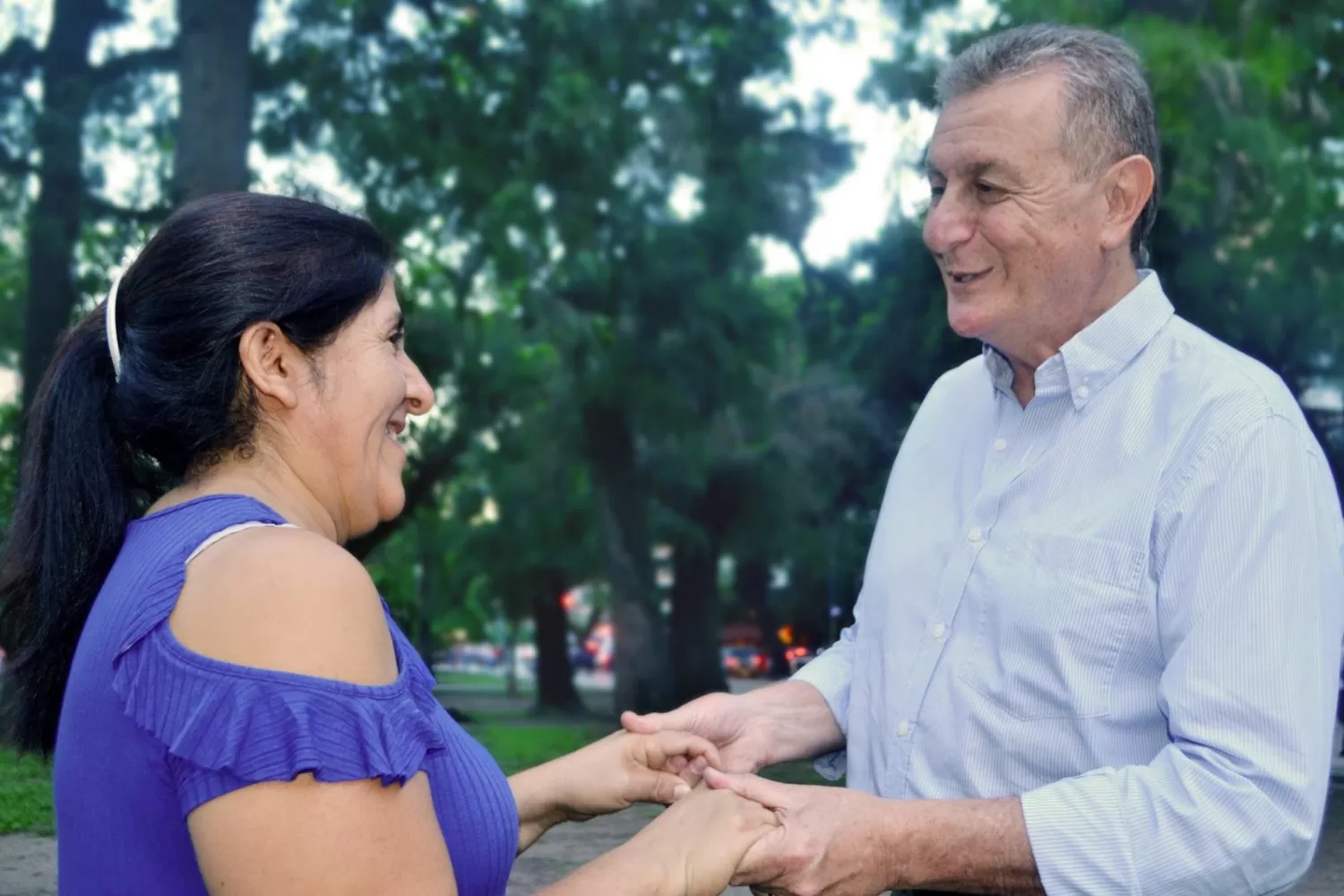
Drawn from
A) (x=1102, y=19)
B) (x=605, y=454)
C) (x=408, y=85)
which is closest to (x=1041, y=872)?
(x=1102, y=19)

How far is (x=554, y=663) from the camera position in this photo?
32562 millimetres

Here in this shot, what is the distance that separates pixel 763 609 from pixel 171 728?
35.7m

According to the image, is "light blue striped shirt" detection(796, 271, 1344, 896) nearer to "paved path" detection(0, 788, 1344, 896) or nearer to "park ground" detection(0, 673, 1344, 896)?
"park ground" detection(0, 673, 1344, 896)

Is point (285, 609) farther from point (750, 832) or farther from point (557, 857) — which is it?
point (557, 857)

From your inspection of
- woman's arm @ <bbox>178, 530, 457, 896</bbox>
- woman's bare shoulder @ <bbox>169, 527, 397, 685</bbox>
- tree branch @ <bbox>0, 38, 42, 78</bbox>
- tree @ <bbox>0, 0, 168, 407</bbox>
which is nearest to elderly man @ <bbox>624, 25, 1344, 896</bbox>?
woman's arm @ <bbox>178, 530, 457, 896</bbox>

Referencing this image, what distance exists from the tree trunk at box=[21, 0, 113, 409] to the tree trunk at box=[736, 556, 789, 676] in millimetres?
21407

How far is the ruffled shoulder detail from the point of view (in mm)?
1749

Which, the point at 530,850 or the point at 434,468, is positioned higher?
the point at 434,468

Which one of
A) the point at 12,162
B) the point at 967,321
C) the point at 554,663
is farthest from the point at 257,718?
the point at 554,663

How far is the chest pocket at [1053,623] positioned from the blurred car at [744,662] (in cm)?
3617

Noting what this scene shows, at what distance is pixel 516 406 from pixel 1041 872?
17.2 m

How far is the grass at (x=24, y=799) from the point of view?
6.23m

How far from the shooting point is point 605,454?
22172mm

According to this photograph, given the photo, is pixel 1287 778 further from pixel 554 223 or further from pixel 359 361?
pixel 554 223
